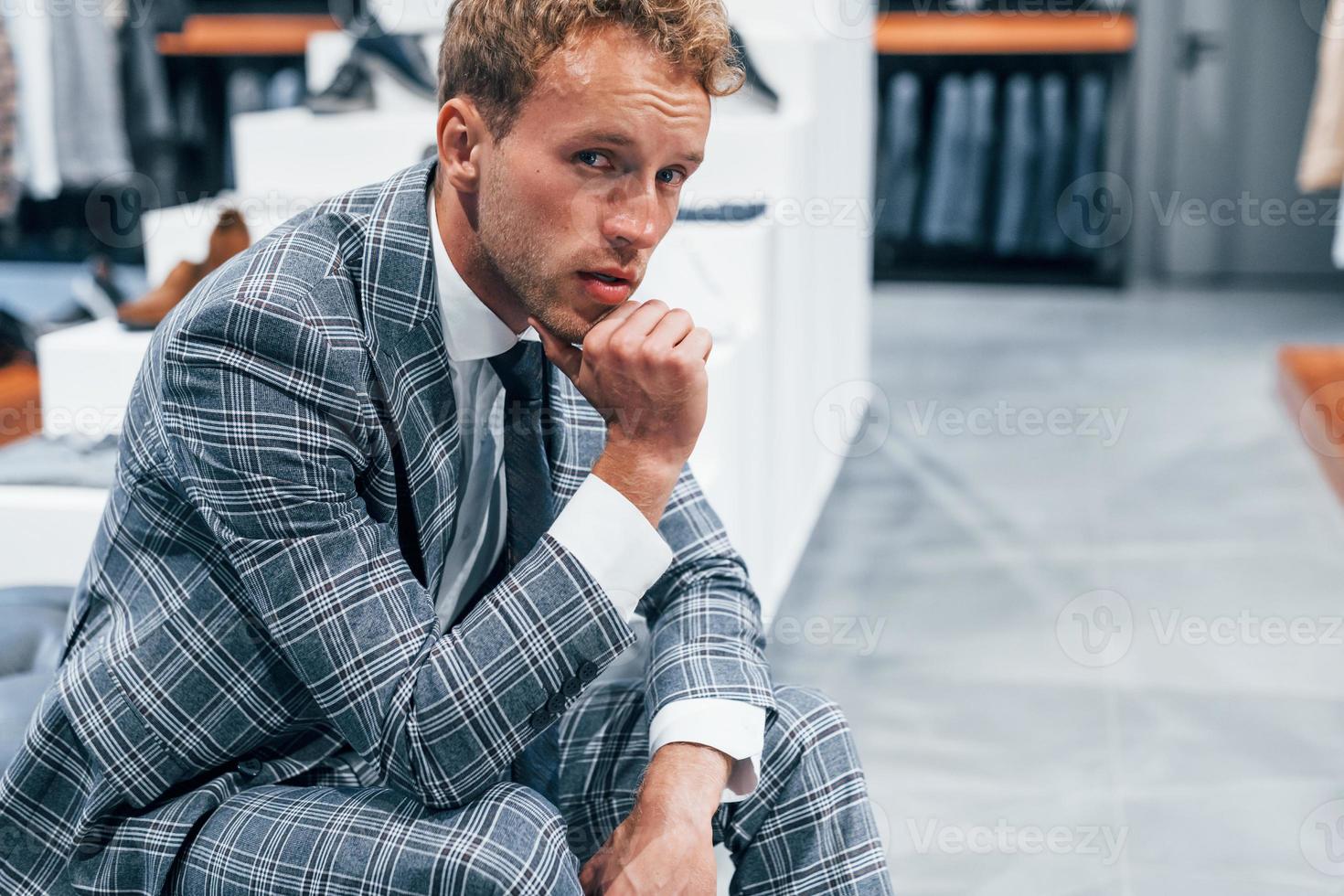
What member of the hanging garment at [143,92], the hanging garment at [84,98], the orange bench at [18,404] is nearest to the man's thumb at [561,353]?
the orange bench at [18,404]

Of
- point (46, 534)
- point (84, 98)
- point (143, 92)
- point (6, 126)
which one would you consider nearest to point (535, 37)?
point (46, 534)

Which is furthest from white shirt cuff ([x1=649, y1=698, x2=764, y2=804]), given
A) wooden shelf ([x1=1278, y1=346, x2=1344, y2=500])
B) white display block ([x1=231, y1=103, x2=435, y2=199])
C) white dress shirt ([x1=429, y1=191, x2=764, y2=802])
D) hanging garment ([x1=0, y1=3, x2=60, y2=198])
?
hanging garment ([x1=0, y1=3, x2=60, y2=198])

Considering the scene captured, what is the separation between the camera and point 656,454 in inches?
43.4

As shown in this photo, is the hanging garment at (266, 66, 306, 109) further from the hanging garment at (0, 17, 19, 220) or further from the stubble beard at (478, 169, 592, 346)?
the stubble beard at (478, 169, 592, 346)

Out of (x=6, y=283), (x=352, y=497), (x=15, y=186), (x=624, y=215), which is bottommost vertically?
(x=6, y=283)

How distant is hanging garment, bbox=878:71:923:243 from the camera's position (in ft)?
20.7

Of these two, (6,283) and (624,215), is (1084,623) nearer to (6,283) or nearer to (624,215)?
(624,215)

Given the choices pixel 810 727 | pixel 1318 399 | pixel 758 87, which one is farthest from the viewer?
pixel 1318 399

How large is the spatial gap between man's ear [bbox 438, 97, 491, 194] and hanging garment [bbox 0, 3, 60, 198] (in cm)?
414

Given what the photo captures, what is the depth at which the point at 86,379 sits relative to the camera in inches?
89.8

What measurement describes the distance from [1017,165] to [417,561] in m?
5.51

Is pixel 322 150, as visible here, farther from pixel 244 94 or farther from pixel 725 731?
pixel 244 94

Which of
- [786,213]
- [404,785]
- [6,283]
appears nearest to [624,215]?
[404,785]

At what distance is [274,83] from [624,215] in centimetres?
513
